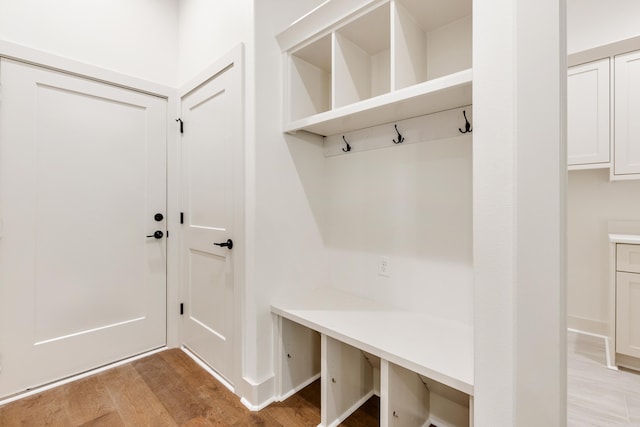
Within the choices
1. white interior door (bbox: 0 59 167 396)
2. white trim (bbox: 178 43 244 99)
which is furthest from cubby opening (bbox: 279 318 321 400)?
white trim (bbox: 178 43 244 99)

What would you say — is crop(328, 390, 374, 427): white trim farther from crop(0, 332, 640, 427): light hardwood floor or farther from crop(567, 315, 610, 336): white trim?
crop(567, 315, 610, 336): white trim

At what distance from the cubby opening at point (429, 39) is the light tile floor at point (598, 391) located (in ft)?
6.46

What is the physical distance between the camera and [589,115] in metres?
2.24

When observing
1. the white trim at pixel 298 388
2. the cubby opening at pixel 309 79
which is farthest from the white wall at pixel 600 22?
the white trim at pixel 298 388

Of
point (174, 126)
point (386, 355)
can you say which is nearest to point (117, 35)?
point (174, 126)

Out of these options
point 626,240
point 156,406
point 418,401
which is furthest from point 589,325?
point 156,406

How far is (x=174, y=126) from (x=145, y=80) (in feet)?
1.22

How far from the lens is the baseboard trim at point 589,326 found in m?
2.31

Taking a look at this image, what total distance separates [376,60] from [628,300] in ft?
7.46

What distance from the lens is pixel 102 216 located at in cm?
210

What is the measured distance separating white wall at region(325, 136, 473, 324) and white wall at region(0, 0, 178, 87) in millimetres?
1650

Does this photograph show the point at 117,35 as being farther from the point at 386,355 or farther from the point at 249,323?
the point at 386,355

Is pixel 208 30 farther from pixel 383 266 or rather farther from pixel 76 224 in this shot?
pixel 383 266

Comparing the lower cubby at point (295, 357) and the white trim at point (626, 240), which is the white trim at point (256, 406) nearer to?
the lower cubby at point (295, 357)
